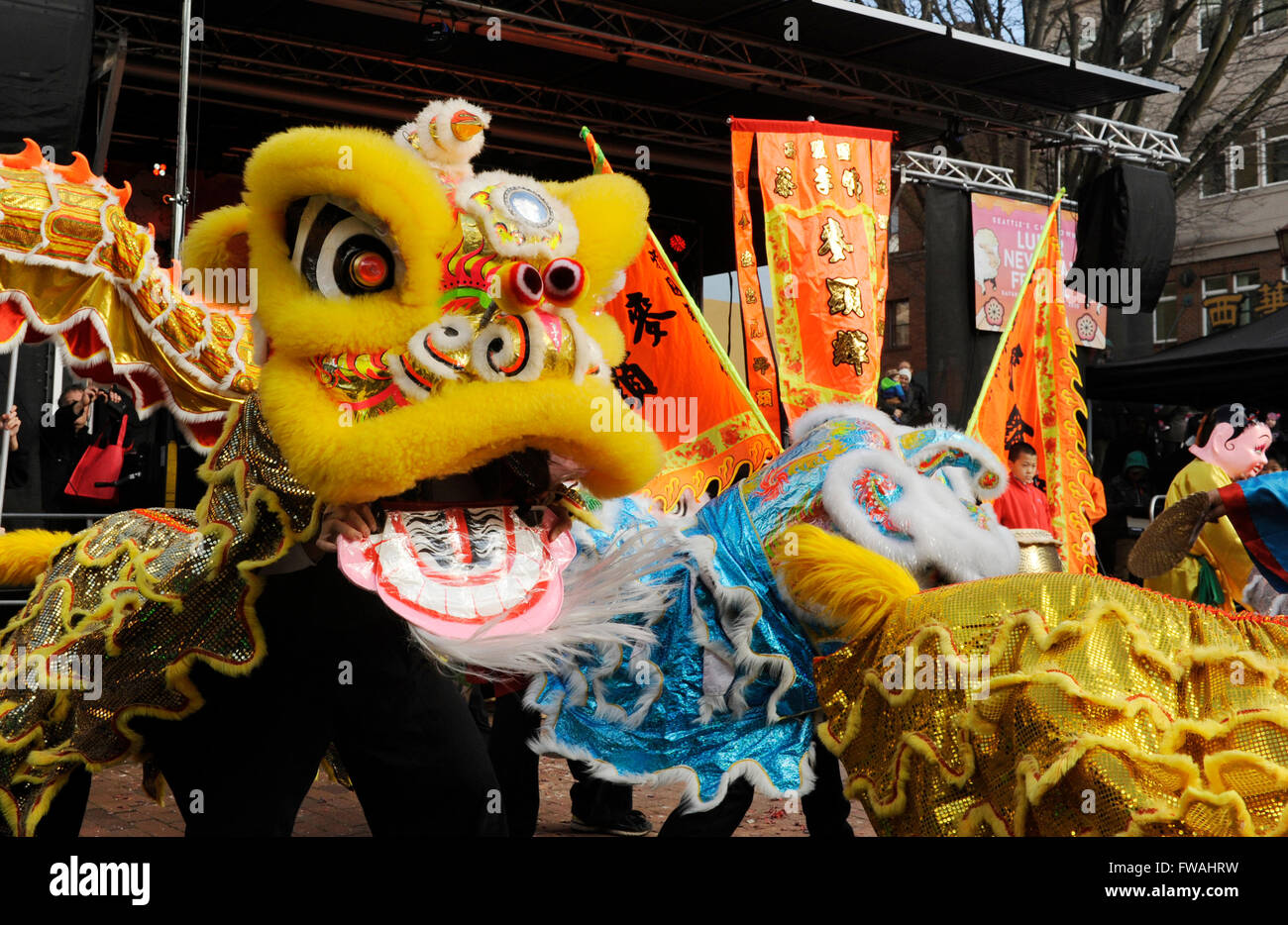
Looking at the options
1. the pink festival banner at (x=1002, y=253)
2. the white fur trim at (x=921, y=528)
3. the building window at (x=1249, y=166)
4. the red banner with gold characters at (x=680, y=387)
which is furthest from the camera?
the building window at (x=1249, y=166)

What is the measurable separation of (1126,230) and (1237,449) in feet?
16.9

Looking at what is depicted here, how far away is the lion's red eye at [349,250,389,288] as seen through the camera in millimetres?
2070

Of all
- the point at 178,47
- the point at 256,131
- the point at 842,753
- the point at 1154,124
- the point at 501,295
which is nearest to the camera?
the point at 501,295

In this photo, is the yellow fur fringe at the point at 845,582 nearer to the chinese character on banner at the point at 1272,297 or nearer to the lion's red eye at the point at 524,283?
the lion's red eye at the point at 524,283

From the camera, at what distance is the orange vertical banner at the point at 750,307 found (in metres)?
5.43

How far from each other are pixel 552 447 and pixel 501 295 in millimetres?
267

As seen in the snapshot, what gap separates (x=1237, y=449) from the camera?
18.5ft

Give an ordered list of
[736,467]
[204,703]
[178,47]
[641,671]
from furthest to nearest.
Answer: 1. [178,47]
2. [736,467]
3. [641,671]
4. [204,703]

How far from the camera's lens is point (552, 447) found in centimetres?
210

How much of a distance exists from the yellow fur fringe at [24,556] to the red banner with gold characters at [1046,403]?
3.17 m

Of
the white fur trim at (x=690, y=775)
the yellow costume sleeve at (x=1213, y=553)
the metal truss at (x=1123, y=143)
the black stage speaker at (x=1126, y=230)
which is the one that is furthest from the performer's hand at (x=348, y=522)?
the metal truss at (x=1123, y=143)

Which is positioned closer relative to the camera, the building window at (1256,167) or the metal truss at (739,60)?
the metal truss at (739,60)

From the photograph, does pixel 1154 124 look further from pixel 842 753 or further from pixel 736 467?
pixel 842 753
